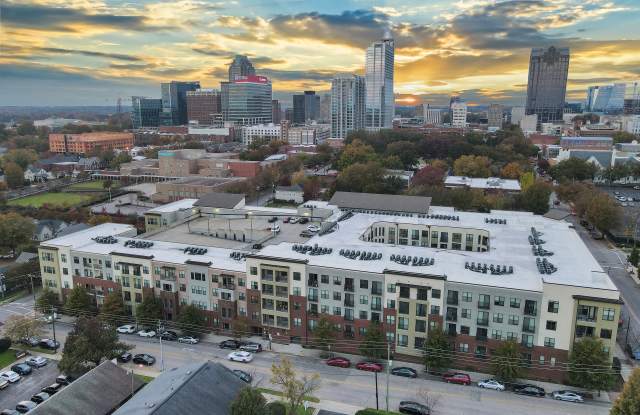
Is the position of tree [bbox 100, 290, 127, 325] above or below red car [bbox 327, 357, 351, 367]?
above

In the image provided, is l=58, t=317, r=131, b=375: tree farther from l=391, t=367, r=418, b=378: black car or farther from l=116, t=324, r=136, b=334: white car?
l=391, t=367, r=418, b=378: black car

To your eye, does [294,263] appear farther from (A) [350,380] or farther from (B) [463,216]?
(B) [463,216]

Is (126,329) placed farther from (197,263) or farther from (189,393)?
(189,393)

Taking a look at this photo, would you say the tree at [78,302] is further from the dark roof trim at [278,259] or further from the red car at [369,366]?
the red car at [369,366]

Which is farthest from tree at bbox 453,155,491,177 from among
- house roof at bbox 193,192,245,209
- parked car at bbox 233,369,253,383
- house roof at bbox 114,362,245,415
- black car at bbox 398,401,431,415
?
house roof at bbox 114,362,245,415

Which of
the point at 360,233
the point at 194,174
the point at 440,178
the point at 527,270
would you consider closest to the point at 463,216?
the point at 360,233

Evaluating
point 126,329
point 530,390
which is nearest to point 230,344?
point 126,329
